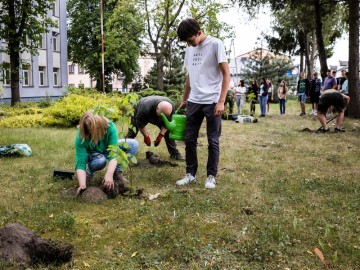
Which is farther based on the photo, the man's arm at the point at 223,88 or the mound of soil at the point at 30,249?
the man's arm at the point at 223,88

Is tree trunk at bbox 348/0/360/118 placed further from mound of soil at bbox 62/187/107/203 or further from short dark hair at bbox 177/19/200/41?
mound of soil at bbox 62/187/107/203

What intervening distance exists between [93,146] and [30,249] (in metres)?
1.88

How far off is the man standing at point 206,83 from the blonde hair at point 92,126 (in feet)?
3.38

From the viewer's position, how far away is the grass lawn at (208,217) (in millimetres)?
2740

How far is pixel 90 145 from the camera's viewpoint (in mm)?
4348

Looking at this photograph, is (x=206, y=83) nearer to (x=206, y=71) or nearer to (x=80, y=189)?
(x=206, y=71)

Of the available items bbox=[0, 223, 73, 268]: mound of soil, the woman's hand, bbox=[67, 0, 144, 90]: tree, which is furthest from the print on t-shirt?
bbox=[67, 0, 144, 90]: tree

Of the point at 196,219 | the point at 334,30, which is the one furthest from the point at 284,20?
the point at 196,219

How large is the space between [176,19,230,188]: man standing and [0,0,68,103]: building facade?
83.1ft

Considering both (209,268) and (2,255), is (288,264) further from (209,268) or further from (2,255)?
(2,255)

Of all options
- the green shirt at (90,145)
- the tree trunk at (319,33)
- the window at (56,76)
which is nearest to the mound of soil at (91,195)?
the green shirt at (90,145)

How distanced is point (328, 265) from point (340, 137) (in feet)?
23.5

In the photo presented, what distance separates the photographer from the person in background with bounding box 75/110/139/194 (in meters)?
4.06

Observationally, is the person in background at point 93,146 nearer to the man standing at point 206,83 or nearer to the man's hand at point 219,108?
the man standing at point 206,83
